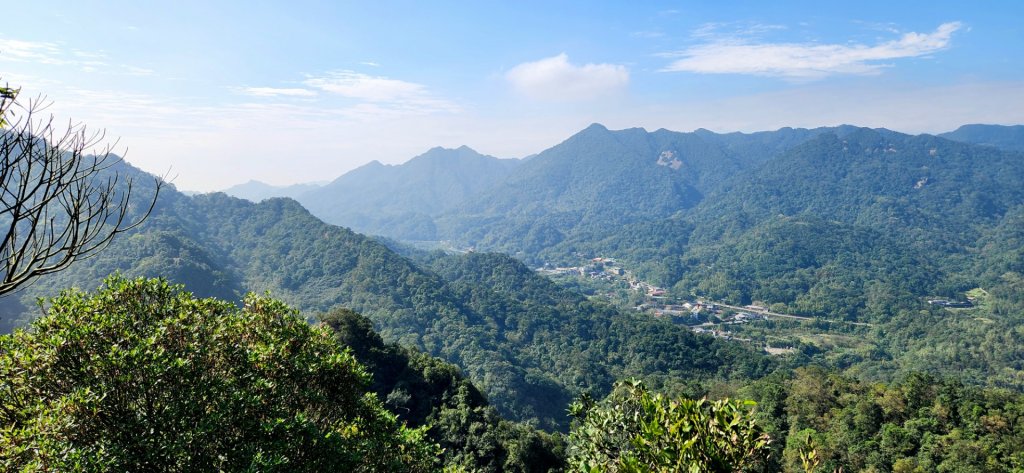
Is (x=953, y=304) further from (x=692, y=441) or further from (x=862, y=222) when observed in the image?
(x=692, y=441)

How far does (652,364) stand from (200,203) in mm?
92648

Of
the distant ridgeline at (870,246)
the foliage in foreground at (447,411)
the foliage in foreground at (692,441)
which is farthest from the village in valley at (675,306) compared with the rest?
the foliage in foreground at (692,441)

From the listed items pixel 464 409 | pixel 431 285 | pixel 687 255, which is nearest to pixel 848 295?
pixel 687 255

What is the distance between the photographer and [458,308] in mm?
60562

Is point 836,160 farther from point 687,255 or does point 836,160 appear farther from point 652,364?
point 652,364

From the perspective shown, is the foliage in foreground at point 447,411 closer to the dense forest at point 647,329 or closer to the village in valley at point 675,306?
the dense forest at point 647,329

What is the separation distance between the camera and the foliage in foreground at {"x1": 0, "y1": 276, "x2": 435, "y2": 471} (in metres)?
4.86

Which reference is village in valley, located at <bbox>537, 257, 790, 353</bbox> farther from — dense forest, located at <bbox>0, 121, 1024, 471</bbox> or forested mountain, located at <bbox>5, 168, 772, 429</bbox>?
forested mountain, located at <bbox>5, 168, 772, 429</bbox>

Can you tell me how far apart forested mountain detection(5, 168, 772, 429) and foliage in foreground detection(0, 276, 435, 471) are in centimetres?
3400

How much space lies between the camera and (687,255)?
135000 millimetres

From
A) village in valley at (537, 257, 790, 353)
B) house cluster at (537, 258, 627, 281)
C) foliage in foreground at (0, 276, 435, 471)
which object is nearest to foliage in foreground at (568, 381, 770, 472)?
foliage in foreground at (0, 276, 435, 471)

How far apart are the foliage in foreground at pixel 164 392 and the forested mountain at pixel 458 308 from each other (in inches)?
1339

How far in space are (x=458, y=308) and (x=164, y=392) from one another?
5571 centimetres

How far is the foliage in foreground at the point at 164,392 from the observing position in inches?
191
